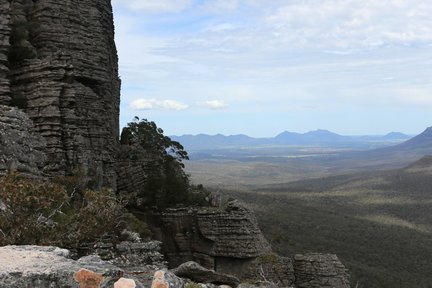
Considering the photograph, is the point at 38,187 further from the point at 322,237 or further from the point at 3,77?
the point at 322,237

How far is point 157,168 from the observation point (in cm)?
4709

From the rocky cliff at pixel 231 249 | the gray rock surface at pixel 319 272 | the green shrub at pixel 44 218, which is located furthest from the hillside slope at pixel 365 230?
the green shrub at pixel 44 218

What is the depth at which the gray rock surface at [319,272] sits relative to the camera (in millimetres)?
40812

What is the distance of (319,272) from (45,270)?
35.2 meters

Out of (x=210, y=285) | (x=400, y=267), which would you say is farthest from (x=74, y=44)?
(x=400, y=267)

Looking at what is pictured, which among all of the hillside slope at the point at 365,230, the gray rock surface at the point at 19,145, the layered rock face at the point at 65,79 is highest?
the layered rock face at the point at 65,79

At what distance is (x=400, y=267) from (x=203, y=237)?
3661 cm

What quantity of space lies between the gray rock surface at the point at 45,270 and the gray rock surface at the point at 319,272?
33.6m

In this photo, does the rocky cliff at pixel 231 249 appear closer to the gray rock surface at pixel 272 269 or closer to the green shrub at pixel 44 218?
the gray rock surface at pixel 272 269

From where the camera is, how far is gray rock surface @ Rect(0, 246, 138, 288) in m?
8.59

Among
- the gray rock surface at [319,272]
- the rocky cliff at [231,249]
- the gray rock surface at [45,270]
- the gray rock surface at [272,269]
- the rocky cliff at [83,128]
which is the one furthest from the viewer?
the rocky cliff at [231,249]

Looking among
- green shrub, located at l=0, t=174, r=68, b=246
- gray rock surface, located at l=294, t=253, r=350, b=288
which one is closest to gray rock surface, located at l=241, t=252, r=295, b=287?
gray rock surface, located at l=294, t=253, r=350, b=288

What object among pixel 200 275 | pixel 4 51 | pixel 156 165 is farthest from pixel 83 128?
pixel 200 275

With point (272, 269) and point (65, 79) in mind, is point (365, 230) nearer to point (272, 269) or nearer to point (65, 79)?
point (272, 269)
